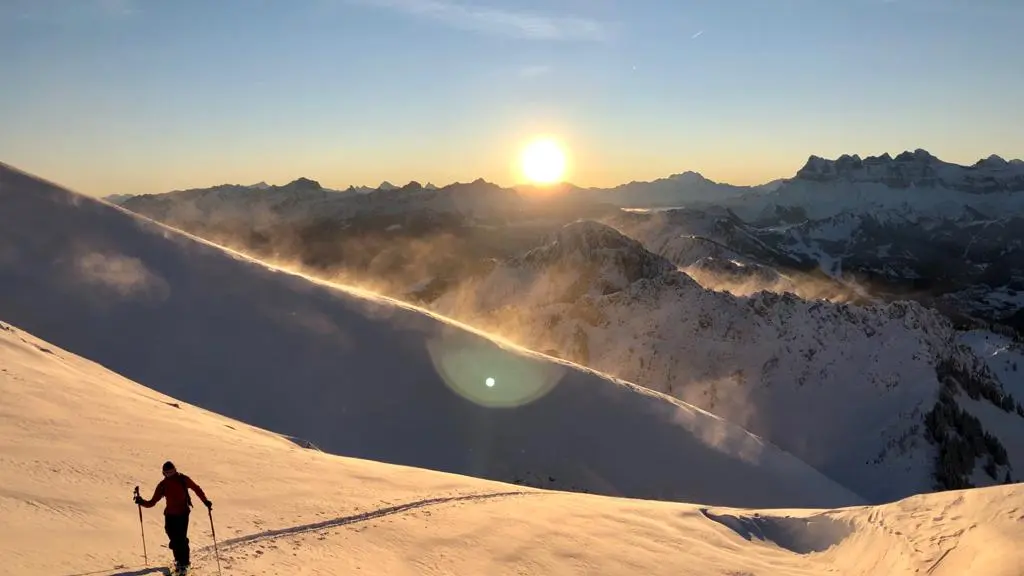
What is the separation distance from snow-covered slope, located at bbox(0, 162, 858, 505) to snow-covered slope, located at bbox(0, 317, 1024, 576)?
36.0ft

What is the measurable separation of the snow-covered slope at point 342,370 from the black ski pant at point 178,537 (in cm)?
2460

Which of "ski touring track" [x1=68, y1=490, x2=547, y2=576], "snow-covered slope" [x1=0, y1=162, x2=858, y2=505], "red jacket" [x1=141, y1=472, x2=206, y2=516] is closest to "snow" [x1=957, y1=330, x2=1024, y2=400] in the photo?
"snow-covered slope" [x1=0, y1=162, x2=858, y2=505]

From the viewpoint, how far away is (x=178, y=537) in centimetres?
1086

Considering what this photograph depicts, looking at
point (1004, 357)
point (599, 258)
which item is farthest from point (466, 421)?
point (1004, 357)

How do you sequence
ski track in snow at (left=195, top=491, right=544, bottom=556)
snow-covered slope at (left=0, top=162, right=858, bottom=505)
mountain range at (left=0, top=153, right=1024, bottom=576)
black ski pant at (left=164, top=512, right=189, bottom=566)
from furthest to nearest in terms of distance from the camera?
1. snow-covered slope at (left=0, top=162, right=858, bottom=505)
2. mountain range at (left=0, top=153, right=1024, bottom=576)
3. ski track in snow at (left=195, top=491, right=544, bottom=556)
4. black ski pant at (left=164, top=512, right=189, bottom=566)

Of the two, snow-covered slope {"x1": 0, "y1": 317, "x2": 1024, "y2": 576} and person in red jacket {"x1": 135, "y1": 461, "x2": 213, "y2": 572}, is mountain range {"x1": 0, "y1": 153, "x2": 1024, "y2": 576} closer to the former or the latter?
snow-covered slope {"x1": 0, "y1": 317, "x2": 1024, "y2": 576}

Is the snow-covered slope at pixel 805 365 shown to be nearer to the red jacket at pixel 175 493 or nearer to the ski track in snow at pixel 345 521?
the ski track in snow at pixel 345 521

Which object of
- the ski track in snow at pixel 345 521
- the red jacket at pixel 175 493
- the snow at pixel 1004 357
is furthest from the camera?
the snow at pixel 1004 357

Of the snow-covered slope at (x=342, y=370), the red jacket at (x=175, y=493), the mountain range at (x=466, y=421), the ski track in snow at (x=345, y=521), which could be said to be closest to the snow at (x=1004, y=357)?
the mountain range at (x=466, y=421)

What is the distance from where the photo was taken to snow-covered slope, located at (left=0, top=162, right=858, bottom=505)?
37.3m

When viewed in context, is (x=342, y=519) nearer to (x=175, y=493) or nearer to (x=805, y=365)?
(x=175, y=493)

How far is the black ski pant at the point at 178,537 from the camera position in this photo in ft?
35.3

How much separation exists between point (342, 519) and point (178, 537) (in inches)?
192

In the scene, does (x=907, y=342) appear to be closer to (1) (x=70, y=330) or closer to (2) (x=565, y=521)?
(2) (x=565, y=521)
